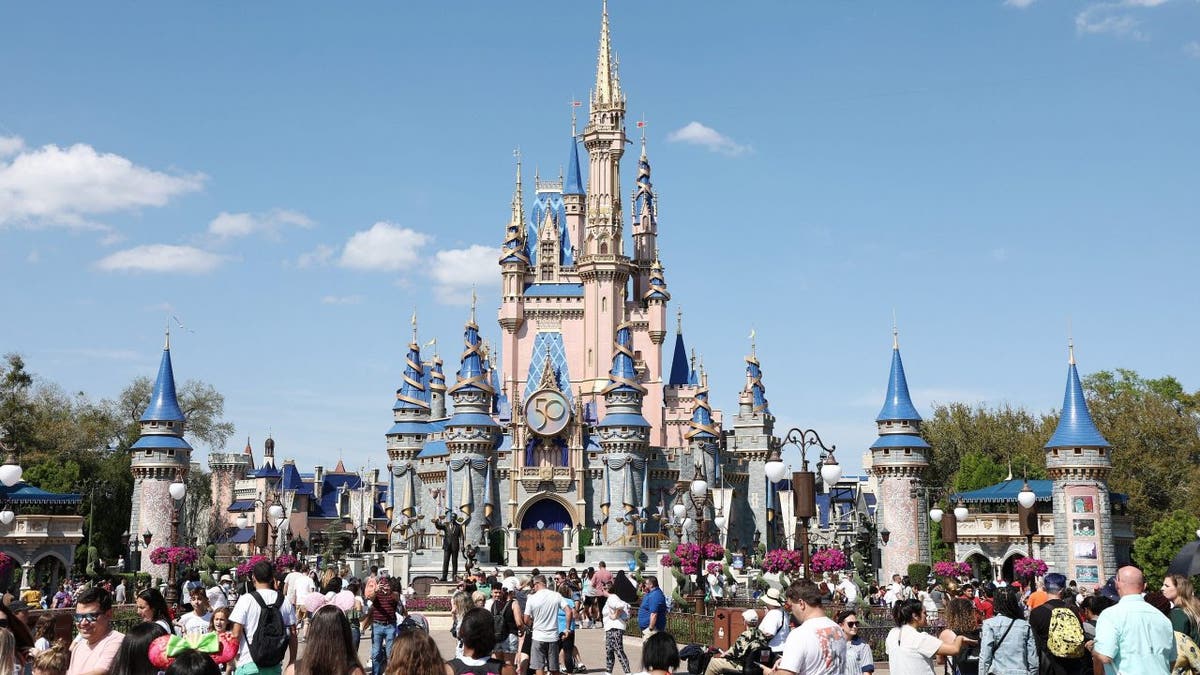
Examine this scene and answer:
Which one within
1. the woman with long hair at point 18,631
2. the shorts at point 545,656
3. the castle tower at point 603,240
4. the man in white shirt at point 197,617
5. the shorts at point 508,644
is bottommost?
the shorts at point 545,656

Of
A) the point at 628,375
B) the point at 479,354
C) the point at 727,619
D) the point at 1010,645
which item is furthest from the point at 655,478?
the point at 1010,645

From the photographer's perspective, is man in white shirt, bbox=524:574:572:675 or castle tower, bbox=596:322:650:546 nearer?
man in white shirt, bbox=524:574:572:675

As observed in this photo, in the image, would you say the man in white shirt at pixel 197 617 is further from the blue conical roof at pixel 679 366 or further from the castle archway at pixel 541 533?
the blue conical roof at pixel 679 366

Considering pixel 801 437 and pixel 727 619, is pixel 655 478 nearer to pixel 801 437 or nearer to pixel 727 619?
pixel 801 437

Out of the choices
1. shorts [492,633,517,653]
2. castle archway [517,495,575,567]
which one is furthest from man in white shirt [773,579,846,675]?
castle archway [517,495,575,567]

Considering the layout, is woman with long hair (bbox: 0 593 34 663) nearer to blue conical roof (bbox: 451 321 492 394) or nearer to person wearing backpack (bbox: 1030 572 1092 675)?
person wearing backpack (bbox: 1030 572 1092 675)

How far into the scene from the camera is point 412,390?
78.1 m

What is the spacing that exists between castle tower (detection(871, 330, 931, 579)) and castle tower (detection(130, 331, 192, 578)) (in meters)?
34.7

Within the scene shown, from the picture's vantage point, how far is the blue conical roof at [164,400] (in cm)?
6544

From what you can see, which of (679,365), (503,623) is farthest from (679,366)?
(503,623)

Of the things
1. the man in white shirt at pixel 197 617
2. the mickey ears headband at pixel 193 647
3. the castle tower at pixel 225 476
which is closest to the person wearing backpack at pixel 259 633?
the mickey ears headband at pixel 193 647

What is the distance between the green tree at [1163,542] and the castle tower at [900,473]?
9.78m

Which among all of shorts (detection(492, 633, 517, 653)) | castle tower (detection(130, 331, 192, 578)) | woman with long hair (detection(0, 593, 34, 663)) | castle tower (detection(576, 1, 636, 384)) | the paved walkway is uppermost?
castle tower (detection(576, 1, 636, 384))

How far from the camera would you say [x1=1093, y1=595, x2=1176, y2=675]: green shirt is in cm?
1019
